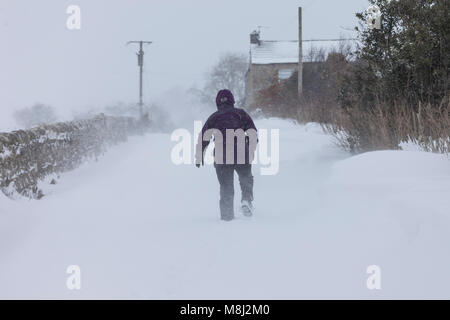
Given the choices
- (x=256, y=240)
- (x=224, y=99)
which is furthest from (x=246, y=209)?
(x=224, y=99)

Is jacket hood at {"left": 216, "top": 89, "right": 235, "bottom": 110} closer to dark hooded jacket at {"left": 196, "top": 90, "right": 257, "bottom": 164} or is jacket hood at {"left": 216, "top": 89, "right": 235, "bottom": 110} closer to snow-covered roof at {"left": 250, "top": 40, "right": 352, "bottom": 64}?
dark hooded jacket at {"left": 196, "top": 90, "right": 257, "bottom": 164}

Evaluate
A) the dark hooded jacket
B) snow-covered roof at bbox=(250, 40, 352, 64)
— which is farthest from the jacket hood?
snow-covered roof at bbox=(250, 40, 352, 64)

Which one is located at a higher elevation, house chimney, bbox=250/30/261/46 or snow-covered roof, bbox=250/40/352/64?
house chimney, bbox=250/30/261/46

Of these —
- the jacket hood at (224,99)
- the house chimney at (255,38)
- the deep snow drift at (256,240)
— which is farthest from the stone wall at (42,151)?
the house chimney at (255,38)

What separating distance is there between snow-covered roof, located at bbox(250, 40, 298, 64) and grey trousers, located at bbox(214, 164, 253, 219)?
40.9 metres

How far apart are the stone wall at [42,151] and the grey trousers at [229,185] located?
3.26 m

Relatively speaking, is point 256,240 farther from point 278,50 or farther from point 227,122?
point 278,50

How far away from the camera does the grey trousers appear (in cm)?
680

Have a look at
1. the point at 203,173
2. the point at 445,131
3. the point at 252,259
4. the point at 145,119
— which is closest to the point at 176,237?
the point at 252,259

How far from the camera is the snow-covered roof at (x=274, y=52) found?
47375 mm

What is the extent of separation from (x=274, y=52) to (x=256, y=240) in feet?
146

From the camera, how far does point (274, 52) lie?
48.6 meters

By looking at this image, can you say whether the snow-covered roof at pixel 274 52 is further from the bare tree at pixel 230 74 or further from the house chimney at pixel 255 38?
the bare tree at pixel 230 74

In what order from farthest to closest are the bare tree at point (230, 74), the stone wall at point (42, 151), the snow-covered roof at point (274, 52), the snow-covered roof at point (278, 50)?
the bare tree at point (230, 74) < the snow-covered roof at point (274, 52) < the snow-covered roof at point (278, 50) < the stone wall at point (42, 151)
